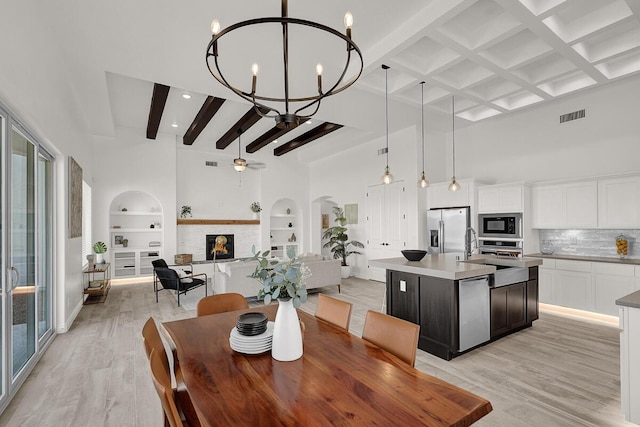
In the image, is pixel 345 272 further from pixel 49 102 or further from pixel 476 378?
pixel 49 102

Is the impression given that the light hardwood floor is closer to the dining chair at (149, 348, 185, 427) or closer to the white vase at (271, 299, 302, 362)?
the white vase at (271, 299, 302, 362)

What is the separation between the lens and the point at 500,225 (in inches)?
215

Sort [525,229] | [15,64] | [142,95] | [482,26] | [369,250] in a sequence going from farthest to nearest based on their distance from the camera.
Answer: [369,250], [142,95], [525,229], [482,26], [15,64]

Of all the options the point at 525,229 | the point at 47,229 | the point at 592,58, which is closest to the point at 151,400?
the point at 47,229

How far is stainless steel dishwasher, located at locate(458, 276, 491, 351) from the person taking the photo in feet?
10.7

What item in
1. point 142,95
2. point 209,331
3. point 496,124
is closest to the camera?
point 209,331

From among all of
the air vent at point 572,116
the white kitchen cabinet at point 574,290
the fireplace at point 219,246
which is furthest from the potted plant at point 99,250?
the air vent at point 572,116

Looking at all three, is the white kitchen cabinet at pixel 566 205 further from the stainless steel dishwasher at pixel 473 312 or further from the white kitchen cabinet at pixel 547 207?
the stainless steel dishwasher at pixel 473 312

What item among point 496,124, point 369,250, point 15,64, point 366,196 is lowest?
point 369,250

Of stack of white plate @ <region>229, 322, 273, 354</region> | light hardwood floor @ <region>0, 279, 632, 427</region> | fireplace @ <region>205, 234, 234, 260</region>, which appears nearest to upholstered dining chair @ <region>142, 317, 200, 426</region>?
stack of white plate @ <region>229, 322, 273, 354</region>

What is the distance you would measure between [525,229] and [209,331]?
5.06 m

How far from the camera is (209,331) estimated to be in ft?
6.70

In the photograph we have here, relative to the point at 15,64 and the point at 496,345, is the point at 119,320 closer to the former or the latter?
the point at 15,64

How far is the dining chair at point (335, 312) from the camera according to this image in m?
2.19
